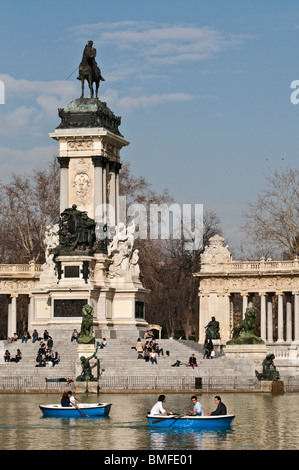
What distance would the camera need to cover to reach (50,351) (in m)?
60.2

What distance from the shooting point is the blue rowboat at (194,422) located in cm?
3734

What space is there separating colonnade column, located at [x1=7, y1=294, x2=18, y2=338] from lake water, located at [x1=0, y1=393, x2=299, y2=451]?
36.3 m

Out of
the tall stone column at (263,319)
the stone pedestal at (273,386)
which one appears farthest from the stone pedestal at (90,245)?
the tall stone column at (263,319)

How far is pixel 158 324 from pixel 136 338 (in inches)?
1366

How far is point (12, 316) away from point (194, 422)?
49.5 meters

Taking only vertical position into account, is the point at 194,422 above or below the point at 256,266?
below

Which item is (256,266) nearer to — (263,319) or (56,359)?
(263,319)

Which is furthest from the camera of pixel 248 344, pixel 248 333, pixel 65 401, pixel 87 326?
pixel 248 333

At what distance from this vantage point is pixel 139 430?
125 feet

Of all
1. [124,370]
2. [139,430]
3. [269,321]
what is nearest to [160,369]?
[124,370]

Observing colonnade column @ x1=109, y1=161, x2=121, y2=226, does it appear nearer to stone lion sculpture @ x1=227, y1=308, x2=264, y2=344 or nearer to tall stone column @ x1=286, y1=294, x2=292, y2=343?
stone lion sculpture @ x1=227, y1=308, x2=264, y2=344

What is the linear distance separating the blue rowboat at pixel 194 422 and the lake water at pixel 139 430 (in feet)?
0.71

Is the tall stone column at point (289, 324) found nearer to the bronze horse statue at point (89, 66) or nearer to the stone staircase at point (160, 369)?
the bronze horse statue at point (89, 66)
